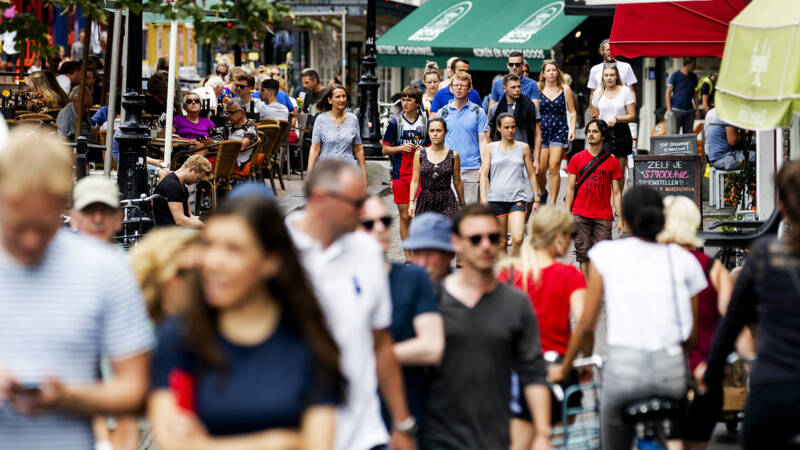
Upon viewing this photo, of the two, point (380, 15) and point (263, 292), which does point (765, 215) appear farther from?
point (380, 15)

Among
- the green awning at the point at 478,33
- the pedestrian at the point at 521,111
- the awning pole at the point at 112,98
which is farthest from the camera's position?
the green awning at the point at 478,33

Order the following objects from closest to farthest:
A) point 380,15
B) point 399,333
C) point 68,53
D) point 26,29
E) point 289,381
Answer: point 289,381
point 399,333
point 26,29
point 68,53
point 380,15

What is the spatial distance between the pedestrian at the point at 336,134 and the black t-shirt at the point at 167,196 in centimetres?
188

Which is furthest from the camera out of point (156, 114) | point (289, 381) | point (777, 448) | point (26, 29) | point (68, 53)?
point (68, 53)

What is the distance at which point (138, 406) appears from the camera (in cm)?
363

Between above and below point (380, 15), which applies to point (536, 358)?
below

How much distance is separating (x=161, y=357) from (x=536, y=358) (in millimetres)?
2119

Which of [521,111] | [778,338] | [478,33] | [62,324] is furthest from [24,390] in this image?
[478,33]

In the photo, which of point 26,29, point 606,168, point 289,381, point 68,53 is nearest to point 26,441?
point 289,381

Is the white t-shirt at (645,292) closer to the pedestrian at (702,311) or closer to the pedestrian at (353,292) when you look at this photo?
the pedestrian at (702,311)

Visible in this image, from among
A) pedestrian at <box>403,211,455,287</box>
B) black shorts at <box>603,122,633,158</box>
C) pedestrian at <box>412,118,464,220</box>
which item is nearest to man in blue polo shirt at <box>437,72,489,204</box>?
pedestrian at <box>412,118,464,220</box>

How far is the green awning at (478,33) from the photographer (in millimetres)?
29891

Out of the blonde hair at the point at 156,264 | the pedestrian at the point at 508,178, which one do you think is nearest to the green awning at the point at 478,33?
the pedestrian at the point at 508,178

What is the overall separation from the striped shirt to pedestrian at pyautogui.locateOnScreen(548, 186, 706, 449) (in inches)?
102
